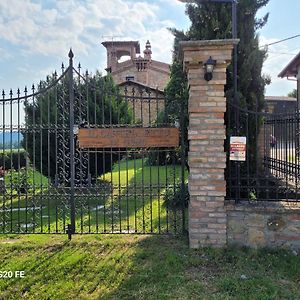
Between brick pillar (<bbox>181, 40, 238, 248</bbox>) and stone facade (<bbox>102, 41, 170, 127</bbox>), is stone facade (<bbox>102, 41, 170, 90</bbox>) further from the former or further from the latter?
brick pillar (<bbox>181, 40, 238, 248</bbox>)

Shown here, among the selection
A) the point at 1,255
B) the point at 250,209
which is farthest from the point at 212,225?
the point at 1,255

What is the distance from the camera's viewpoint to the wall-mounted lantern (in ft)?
13.7

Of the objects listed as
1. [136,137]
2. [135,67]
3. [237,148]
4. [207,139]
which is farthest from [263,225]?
[135,67]

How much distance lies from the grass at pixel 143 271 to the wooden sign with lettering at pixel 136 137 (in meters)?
1.36

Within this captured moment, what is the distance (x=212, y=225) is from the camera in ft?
14.4

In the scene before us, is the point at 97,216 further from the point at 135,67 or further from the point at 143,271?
the point at 135,67

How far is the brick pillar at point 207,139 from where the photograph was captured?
4.27 m

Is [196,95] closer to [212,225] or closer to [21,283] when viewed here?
[212,225]

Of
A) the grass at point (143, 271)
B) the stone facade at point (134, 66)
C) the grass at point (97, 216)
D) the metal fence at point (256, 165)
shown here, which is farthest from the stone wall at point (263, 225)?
the stone facade at point (134, 66)

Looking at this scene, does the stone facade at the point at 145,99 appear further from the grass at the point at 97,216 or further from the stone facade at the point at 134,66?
the stone facade at the point at 134,66

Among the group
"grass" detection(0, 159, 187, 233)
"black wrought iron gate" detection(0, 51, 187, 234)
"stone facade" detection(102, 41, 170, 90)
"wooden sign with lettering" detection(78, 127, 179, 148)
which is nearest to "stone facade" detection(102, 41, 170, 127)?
"stone facade" detection(102, 41, 170, 90)

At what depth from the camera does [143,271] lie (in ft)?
13.0

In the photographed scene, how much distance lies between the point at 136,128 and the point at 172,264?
5.92ft

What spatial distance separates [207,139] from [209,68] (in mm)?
853
